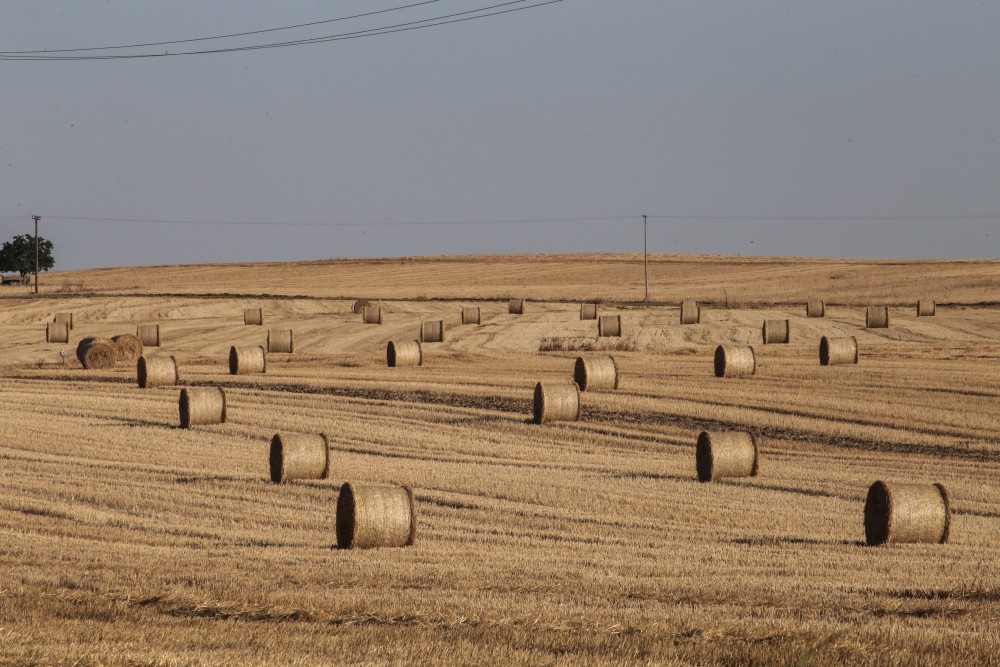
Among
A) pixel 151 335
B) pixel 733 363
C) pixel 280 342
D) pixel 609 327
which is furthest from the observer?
pixel 151 335

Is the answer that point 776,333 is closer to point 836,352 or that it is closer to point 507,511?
point 836,352

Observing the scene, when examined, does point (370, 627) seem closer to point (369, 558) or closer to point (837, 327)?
point (369, 558)

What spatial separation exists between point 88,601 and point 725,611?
4561 millimetres

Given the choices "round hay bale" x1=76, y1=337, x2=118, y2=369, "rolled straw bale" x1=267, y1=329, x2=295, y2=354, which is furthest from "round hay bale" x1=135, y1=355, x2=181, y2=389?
"rolled straw bale" x1=267, y1=329, x2=295, y2=354

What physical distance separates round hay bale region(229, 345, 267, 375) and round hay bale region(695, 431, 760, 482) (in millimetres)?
15876

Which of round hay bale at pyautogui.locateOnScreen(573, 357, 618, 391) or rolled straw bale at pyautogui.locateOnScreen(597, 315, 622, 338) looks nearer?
round hay bale at pyautogui.locateOnScreen(573, 357, 618, 391)

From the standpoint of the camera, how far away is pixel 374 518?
1207 centimetres

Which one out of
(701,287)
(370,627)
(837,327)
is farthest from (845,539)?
(701,287)

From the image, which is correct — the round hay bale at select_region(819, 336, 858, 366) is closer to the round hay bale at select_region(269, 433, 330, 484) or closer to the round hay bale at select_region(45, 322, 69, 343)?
the round hay bale at select_region(269, 433, 330, 484)

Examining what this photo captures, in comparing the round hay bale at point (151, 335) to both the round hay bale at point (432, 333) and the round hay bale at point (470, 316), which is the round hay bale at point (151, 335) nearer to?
the round hay bale at point (432, 333)

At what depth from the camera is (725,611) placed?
9.13 metres

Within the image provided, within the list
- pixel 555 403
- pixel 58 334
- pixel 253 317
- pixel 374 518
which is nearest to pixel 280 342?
pixel 58 334

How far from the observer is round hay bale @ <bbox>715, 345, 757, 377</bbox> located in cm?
2838

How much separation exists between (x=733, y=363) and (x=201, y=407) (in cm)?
1206
